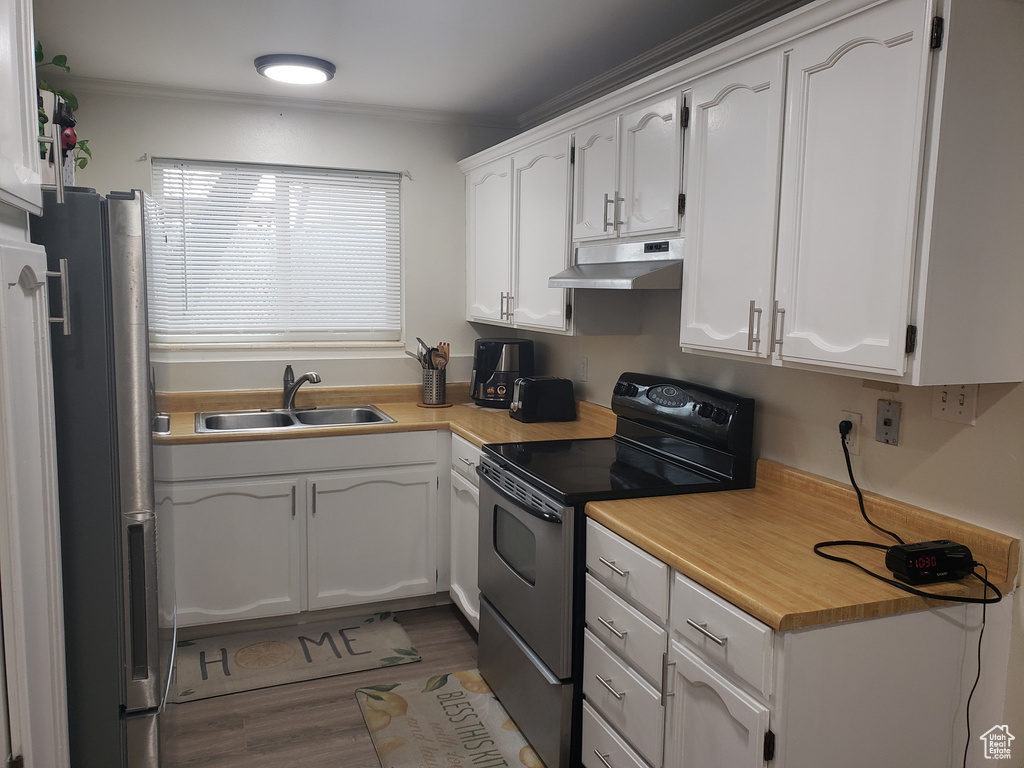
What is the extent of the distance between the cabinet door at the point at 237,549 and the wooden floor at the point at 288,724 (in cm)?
45

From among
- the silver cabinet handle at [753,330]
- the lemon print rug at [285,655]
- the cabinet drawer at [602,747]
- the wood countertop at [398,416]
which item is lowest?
the lemon print rug at [285,655]

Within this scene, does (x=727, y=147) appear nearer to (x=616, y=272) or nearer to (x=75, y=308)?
(x=616, y=272)

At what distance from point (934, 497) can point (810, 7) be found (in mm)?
1149

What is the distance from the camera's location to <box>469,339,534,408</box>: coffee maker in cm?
370

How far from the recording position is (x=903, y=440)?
191 centimetres

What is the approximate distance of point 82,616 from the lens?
1.68 metres

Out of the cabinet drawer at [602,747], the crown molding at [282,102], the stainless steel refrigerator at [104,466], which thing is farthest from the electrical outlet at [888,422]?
the crown molding at [282,102]

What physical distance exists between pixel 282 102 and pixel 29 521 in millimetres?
2844

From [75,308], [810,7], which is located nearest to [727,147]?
[810,7]

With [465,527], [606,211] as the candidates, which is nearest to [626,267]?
[606,211]

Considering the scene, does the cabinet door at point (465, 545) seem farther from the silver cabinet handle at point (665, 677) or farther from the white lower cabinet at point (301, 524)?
the silver cabinet handle at point (665, 677)

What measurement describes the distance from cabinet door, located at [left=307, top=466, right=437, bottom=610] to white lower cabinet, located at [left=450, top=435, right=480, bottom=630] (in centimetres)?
12

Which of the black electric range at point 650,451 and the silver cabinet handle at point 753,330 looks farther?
the black electric range at point 650,451

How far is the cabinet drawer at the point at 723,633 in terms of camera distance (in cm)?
150
